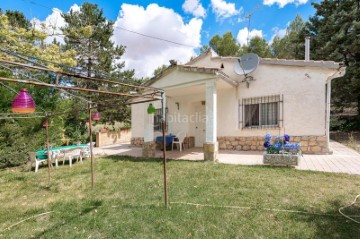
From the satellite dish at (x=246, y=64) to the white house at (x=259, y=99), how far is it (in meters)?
0.40

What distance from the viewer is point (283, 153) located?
22.2ft

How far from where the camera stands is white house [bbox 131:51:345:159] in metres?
8.27

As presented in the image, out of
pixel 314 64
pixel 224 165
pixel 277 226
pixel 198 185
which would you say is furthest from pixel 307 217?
pixel 314 64

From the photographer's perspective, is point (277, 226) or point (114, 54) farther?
point (114, 54)

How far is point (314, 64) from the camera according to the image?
8.61m

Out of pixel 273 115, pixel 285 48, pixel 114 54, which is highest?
pixel 285 48

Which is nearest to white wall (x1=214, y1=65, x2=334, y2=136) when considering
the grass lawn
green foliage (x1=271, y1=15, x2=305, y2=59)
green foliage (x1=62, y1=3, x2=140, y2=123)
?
the grass lawn

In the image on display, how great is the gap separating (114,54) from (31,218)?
59.8ft

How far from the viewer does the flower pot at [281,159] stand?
256 inches

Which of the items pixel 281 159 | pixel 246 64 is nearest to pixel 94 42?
pixel 246 64

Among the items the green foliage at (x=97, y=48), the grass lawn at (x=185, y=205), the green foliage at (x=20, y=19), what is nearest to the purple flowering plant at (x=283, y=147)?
the grass lawn at (x=185, y=205)

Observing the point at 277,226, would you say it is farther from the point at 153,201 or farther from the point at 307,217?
the point at 153,201

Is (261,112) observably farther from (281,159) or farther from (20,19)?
A: (20,19)

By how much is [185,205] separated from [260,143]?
23.0 feet
